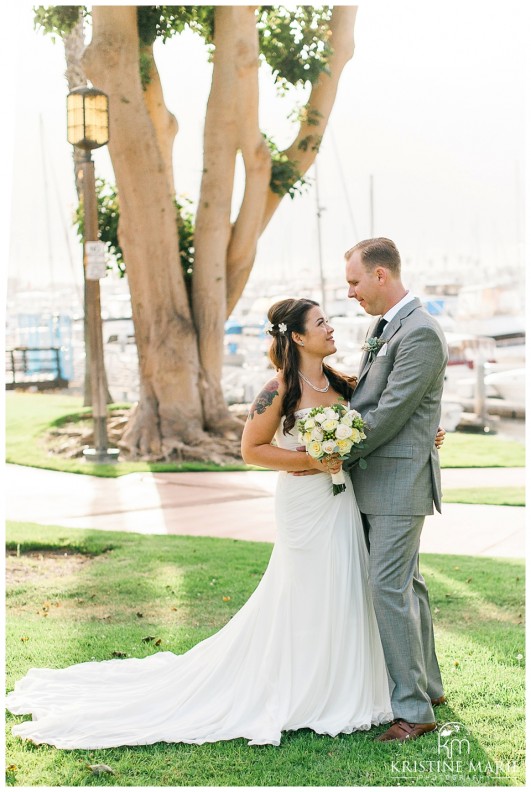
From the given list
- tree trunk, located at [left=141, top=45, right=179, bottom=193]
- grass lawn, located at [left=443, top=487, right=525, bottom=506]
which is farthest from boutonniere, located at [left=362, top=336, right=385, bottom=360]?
tree trunk, located at [left=141, top=45, right=179, bottom=193]

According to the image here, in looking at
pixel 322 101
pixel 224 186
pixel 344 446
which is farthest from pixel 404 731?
pixel 322 101

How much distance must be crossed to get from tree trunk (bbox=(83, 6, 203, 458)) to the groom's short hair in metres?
8.94

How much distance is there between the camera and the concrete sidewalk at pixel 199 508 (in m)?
8.89

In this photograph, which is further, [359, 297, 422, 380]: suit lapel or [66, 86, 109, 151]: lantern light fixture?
[66, 86, 109, 151]: lantern light fixture

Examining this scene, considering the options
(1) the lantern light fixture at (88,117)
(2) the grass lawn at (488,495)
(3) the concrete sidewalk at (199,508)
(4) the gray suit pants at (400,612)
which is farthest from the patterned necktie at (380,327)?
(1) the lantern light fixture at (88,117)

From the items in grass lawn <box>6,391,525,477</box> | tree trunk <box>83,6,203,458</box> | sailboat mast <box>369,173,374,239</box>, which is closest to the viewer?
tree trunk <box>83,6,203,458</box>

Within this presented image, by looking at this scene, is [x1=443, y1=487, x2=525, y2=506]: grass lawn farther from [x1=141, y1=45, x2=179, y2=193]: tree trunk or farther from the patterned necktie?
[x1=141, y1=45, x2=179, y2=193]: tree trunk

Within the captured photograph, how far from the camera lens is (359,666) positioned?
4512 millimetres

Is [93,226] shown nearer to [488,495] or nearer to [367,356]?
[488,495]

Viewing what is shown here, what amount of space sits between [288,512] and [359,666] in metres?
0.81

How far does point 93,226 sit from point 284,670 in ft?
32.2

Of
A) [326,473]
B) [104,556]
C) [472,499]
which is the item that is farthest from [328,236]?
[326,473]

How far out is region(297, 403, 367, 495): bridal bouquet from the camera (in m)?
4.21

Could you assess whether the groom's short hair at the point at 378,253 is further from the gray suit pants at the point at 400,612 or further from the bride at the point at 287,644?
the gray suit pants at the point at 400,612
